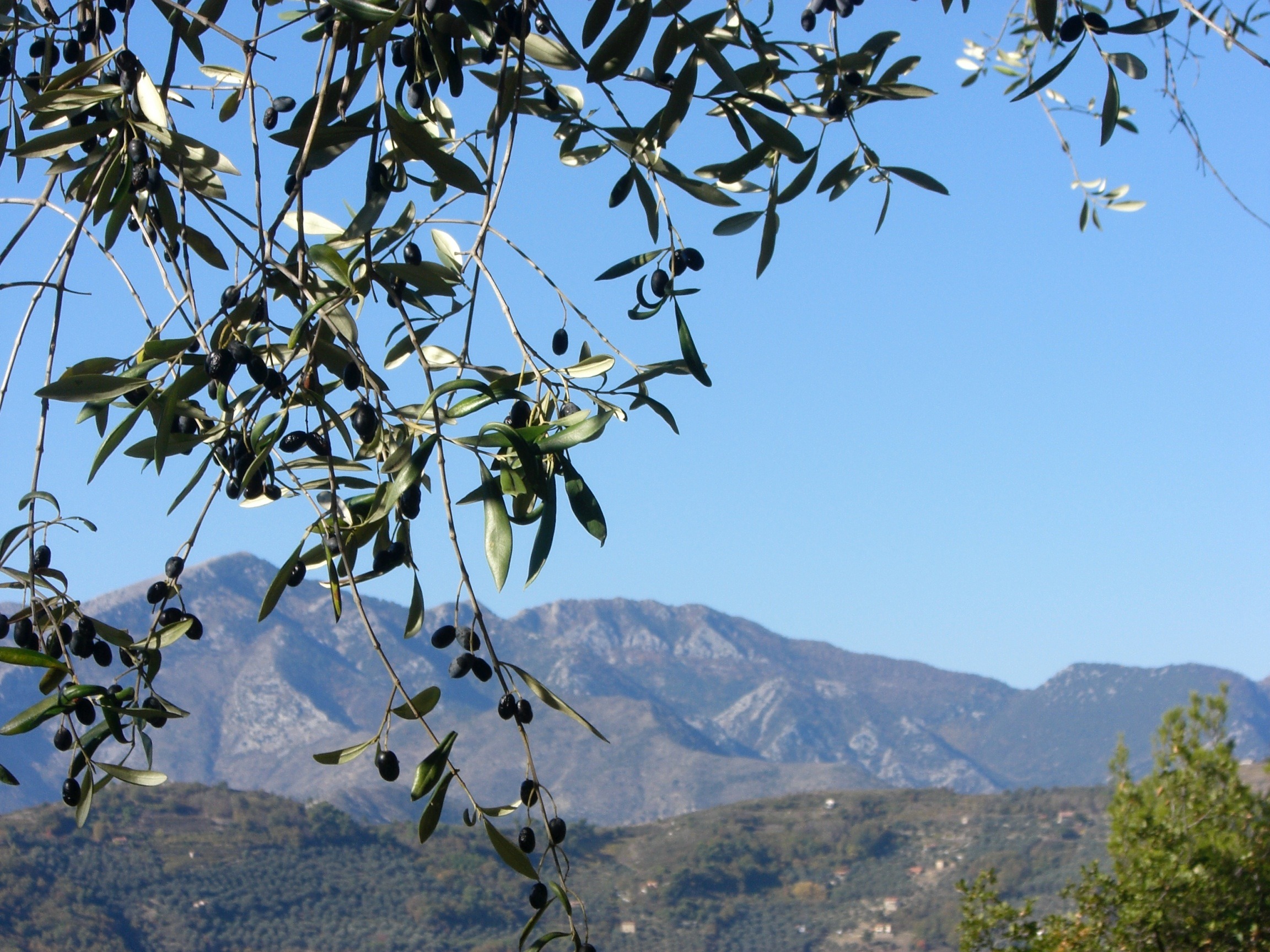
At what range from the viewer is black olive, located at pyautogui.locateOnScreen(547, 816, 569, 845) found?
3.81ft

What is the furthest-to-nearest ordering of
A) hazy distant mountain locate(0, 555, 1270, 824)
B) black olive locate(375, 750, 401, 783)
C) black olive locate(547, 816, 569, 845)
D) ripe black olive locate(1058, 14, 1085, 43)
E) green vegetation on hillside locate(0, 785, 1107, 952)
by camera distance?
1. hazy distant mountain locate(0, 555, 1270, 824)
2. green vegetation on hillside locate(0, 785, 1107, 952)
3. ripe black olive locate(1058, 14, 1085, 43)
4. black olive locate(375, 750, 401, 783)
5. black olive locate(547, 816, 569, 845)

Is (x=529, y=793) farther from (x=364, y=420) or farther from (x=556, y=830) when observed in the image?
(x=364, y=420)


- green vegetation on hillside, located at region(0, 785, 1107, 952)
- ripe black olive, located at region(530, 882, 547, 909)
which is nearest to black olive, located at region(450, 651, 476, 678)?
ripe black olive, located at region(530, 882, 547, 909)

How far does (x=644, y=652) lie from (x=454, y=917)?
141628 mm

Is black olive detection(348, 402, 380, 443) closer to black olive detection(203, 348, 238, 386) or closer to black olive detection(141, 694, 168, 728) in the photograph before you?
black olive detection(203, 348, 238, 386)

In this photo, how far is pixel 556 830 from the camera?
1.20 meters

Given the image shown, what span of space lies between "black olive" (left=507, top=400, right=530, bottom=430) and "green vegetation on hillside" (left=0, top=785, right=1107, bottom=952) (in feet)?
152

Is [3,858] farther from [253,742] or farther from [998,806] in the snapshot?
[253,742]

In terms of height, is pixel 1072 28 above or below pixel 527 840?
above

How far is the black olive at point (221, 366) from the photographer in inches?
53.4

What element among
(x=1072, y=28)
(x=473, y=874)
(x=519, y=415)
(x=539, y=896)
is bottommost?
(x=473, y=874)

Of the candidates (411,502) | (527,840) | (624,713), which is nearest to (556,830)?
(527,840)

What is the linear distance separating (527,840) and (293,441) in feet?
1.81

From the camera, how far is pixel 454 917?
51.2 metres
